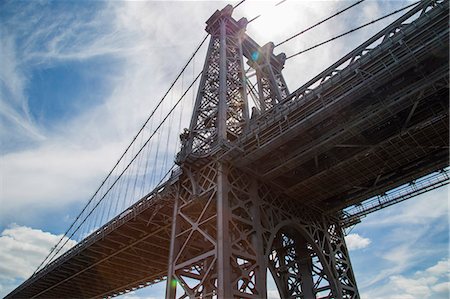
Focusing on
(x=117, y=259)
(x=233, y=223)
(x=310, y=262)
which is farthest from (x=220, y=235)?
(x=117, y=259)

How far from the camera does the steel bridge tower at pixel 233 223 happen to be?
17250mm

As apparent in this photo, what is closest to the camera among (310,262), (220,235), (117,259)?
(220,235)

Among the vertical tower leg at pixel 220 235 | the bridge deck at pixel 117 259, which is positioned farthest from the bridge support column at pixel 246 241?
the bridge deck at pixel 117 259

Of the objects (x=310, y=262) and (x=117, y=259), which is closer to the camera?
(x=310, y=262)

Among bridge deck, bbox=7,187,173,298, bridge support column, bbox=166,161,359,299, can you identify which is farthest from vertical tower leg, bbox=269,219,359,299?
bridge deck, bbox=7,187,173,298

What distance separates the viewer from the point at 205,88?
87.8 feet

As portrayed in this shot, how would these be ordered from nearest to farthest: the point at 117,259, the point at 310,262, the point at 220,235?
the point at 220,235 < the point at 310,262 < the point at 117,259

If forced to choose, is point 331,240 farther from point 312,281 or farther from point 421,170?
point 421,170

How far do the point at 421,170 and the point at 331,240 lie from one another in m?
8.37

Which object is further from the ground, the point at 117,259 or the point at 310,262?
the point at 117,259

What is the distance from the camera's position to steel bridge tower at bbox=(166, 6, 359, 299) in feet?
56.6

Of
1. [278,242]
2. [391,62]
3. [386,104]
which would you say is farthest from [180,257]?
[391,62]

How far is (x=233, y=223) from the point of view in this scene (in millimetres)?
17953

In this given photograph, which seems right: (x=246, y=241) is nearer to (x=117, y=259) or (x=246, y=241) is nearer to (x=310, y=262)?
(x=310, y=262)
